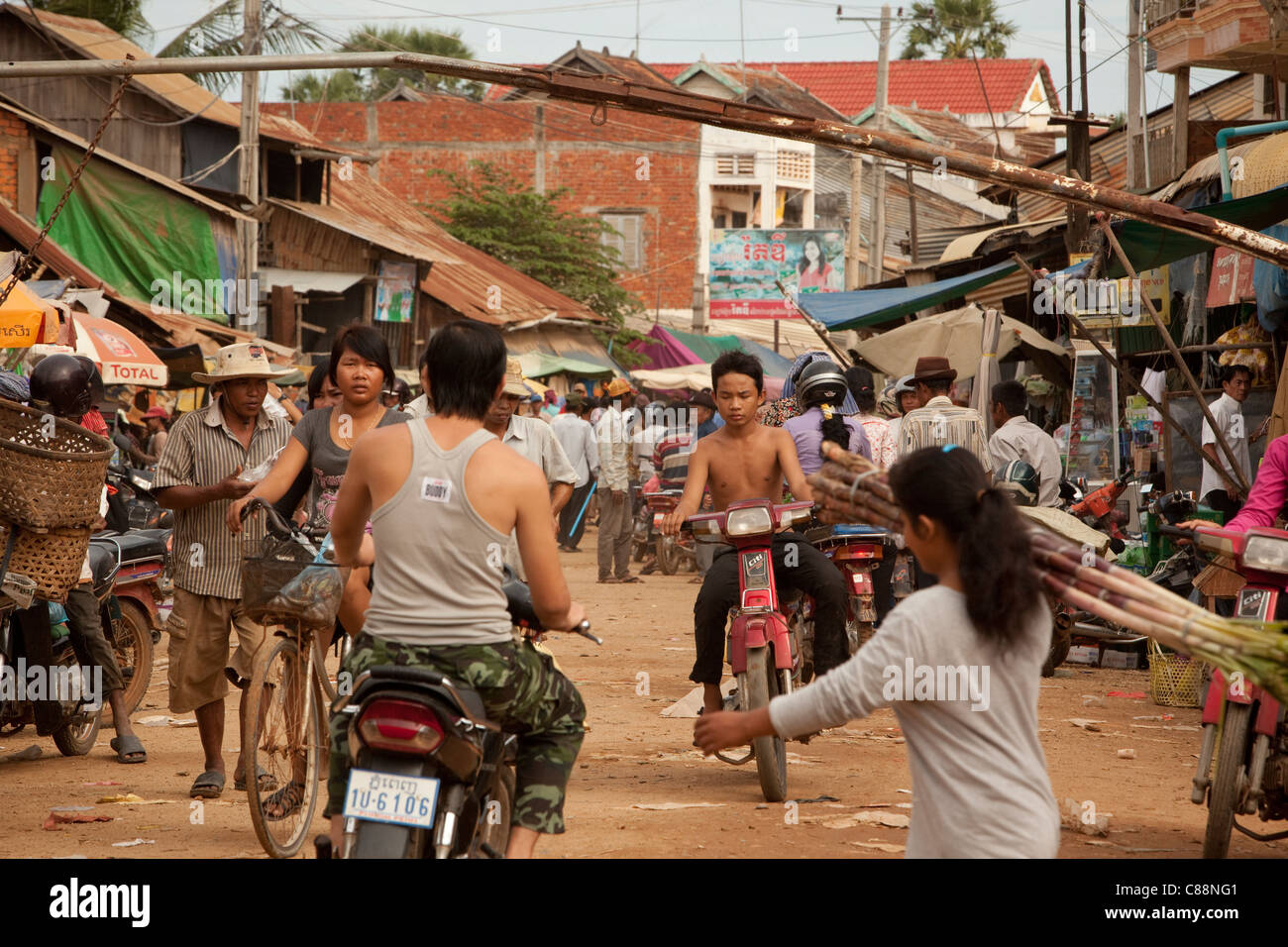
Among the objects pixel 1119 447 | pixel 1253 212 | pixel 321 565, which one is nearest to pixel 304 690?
pixel 321 565

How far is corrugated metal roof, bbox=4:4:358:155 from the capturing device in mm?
22484

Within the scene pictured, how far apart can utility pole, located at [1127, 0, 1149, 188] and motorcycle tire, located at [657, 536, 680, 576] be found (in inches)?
306

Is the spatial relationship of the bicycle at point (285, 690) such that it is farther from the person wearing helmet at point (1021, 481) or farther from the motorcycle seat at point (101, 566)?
the person wearing helmet at point (1021, 481)

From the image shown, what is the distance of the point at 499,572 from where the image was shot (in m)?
4.09

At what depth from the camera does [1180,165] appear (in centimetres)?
1645

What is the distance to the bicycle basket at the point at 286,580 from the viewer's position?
523cm

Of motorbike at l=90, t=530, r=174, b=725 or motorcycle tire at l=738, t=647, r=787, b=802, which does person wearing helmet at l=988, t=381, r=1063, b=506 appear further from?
motorbike at l=90, t=530, r=174, b=725

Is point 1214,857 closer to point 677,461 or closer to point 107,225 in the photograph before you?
point 677,461

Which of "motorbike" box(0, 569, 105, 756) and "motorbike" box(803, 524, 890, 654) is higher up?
"motorbike" box(803, 524, 890, 654)

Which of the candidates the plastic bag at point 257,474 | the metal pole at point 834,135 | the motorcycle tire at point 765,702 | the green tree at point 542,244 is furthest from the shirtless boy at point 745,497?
the green tree at point 542,244

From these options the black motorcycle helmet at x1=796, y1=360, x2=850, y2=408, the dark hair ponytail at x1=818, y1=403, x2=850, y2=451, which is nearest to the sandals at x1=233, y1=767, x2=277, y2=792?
the dark hair ponytail at x1=818, y1=403, x2=850, y2=451

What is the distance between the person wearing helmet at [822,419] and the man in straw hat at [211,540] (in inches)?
142

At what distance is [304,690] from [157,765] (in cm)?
253

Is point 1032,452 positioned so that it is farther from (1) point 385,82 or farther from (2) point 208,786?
(1) point 385,82
